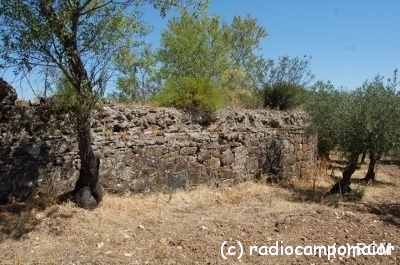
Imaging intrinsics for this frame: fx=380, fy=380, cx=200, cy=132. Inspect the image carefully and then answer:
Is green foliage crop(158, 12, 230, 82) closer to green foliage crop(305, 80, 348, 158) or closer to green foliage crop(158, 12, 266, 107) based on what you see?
green foliage crop(158, 12, 266, 107)

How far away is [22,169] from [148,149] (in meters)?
2.28

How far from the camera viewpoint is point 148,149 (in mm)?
7352

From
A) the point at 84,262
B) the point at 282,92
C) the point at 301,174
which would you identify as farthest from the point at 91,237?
the point at 282,92

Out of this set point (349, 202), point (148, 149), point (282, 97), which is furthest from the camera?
point (282, 97)

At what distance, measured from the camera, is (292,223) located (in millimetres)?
6160

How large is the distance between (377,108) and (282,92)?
5022 mm

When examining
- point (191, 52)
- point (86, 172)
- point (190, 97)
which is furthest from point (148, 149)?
point (191, 52)

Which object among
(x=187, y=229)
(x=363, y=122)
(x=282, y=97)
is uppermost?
(x=282, y=97)

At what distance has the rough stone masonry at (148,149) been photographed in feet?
19.6

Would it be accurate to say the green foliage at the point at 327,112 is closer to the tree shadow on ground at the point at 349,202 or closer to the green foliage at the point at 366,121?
the green foliage at the point at 366,121

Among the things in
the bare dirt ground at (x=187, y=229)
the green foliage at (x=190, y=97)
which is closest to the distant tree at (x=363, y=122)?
the bare dirt ground at (x=187, y=229)

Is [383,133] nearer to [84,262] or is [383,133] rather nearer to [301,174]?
[301,174]

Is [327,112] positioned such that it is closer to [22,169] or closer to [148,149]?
[148,149]

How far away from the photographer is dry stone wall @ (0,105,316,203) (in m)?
5.98
